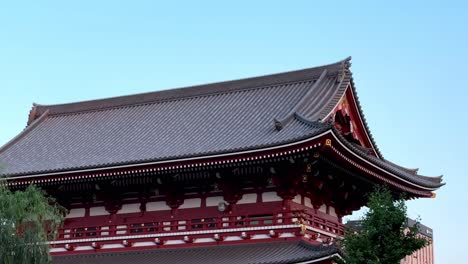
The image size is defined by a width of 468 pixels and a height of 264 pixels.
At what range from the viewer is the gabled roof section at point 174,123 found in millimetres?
33125

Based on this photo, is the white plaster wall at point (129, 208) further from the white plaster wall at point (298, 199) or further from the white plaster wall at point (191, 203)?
the white plaster wall at point (298, 199)

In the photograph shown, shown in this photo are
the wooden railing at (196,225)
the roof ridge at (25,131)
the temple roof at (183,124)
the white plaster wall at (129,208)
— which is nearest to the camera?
the wooden railing at (196,225)

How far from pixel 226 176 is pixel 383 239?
315 inches

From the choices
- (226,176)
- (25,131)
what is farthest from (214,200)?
(25,131)

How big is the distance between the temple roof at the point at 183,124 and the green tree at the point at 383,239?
3.99m

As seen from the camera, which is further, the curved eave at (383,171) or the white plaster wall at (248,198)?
the white plaster wall at (248,198)

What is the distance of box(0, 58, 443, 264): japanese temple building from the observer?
30.2m

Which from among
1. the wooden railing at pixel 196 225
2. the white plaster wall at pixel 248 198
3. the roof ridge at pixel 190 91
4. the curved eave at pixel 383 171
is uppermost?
the roof ridge at pixel 190 91

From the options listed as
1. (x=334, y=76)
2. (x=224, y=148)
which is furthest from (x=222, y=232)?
(x=334, y=76)

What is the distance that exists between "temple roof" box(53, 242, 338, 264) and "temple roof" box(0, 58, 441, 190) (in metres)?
3.69

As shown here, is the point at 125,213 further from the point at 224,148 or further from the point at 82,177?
the point at 224,148

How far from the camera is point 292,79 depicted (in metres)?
39.1

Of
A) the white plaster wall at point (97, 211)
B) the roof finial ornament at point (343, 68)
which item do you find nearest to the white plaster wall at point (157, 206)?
the white plaster wall at point (97, 211)

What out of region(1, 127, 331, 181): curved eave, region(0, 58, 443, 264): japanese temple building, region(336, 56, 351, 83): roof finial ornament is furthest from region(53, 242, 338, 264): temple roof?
region(336, 56, 351, 83): roof finial ornament
